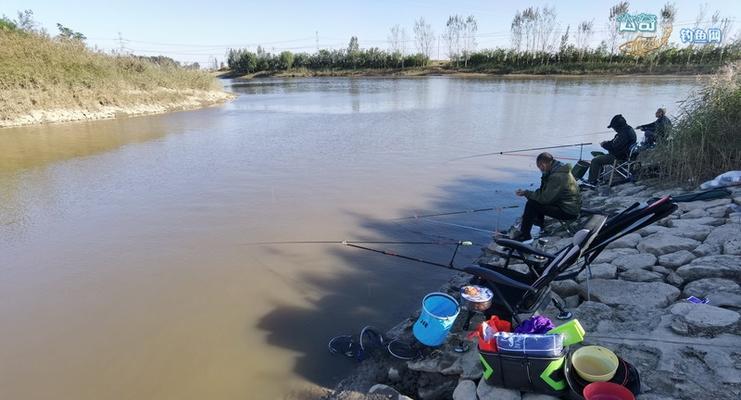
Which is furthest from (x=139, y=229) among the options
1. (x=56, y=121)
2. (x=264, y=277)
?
(x=56, y=121)

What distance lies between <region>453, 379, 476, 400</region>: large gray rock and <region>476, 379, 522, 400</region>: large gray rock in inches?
2.2

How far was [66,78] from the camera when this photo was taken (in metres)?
20.2

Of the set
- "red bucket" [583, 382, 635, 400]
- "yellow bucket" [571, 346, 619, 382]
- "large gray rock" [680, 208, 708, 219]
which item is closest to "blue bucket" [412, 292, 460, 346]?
"yellow bucket" [571, 346, 619, 382]

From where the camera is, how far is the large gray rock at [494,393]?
2551mm

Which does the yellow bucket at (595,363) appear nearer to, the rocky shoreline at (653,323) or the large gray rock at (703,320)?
the rocky shoreline at (653,323)

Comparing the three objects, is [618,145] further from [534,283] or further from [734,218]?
[534,283]

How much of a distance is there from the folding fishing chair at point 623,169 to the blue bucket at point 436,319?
511 cm

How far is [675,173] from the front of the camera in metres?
6.31

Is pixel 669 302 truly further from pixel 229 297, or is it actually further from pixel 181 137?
pixel 181 137

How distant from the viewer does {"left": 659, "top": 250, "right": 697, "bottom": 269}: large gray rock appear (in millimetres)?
3891

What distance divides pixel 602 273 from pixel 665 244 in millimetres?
846

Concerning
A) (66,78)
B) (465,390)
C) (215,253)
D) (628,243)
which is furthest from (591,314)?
(66,78)

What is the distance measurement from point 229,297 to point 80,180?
7.10m

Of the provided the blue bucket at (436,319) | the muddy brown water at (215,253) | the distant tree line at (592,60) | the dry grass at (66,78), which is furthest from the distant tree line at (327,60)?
the blue bucket at (436,319)
